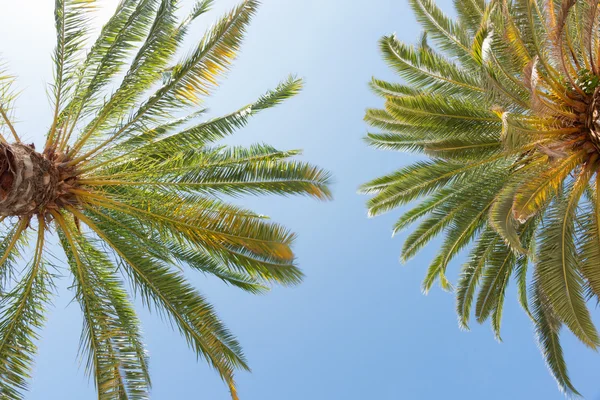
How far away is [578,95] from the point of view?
7.58 meters

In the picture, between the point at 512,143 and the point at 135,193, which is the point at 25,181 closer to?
the point at 135,193

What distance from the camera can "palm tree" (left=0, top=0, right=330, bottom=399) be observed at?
6422 mm

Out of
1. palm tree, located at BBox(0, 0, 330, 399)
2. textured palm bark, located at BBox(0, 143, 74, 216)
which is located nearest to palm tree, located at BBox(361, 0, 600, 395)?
palm tree, located at BBox(0, 0, 330, 399)

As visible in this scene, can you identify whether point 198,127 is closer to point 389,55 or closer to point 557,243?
point 389,55

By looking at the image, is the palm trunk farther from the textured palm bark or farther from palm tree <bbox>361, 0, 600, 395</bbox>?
palm tree <bbox>361, 0, 600, 395</bbox>

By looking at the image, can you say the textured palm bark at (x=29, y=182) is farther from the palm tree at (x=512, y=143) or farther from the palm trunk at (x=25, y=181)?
the palm tree at (x=512, y=143)

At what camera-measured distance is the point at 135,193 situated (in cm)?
711

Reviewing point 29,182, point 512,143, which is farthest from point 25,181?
point 512,143

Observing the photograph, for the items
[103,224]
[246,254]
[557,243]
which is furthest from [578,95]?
[103,224]

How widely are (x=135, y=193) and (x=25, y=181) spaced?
149 cm

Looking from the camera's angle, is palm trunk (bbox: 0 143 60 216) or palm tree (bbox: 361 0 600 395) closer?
palm trunk (bbox: 0 143 60 216)

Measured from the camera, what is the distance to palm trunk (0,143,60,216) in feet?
19.7

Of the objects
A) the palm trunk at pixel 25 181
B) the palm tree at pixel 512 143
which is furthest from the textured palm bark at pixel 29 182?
the palm tree at pixel 512 143

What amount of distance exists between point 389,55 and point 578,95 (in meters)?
3.29
